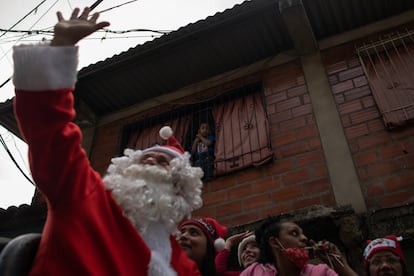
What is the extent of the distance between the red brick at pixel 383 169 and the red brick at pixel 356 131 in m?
0.40

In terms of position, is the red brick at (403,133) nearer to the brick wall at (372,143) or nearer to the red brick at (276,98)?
the brick wall at (372,143)

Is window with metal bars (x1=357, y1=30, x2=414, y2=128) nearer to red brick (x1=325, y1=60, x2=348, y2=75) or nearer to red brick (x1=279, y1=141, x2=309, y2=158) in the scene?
red brick (x1=325, y1=60, x2=348, y2=75)

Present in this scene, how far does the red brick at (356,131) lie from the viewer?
387 cm

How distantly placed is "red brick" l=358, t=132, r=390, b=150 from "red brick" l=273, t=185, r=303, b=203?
772 mm

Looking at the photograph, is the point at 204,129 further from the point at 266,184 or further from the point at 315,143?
the point at 315,143

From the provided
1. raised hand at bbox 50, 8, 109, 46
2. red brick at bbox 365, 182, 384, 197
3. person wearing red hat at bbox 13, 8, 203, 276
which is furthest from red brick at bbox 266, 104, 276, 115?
raised hand at bbox 50, 8, 109, 46

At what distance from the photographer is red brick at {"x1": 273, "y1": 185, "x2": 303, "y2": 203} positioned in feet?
12.3

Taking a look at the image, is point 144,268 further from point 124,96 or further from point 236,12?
point 124,96

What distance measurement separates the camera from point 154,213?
1.98 m

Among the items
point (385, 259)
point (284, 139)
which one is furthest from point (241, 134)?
point (385, 259)

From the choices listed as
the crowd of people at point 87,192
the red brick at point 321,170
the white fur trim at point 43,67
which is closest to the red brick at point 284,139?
the red brick at point 321,170

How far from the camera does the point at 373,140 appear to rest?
3766 millimetres

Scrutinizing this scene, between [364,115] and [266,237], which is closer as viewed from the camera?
[266,237]

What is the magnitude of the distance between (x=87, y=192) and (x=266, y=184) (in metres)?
2.67
